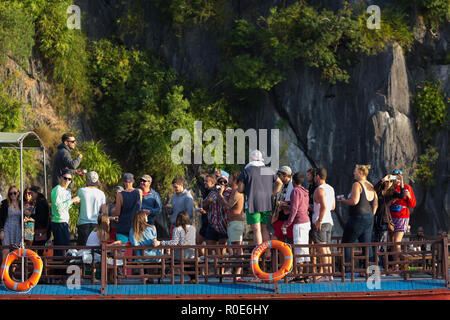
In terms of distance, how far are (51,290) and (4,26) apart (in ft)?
34.4

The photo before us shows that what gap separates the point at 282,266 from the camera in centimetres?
1107

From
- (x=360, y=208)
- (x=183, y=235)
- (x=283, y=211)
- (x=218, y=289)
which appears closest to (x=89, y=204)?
(x=183, y=235)

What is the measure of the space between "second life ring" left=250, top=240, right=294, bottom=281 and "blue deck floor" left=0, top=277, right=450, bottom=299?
0.70ft

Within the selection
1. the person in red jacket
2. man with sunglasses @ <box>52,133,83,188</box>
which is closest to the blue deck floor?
the person in red jacket

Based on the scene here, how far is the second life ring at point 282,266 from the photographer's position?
36.2ft

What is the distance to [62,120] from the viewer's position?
67.6 feet

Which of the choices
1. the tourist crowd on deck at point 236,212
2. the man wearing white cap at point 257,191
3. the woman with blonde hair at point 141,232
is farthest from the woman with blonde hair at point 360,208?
the woman with blonde hair at point 141,232

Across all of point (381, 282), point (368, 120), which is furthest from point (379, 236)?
point (368, 120)

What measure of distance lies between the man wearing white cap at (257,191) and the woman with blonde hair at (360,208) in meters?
1.19

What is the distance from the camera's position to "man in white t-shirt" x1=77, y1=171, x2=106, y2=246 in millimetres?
12148

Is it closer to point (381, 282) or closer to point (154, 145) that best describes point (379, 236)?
point (381, 282)

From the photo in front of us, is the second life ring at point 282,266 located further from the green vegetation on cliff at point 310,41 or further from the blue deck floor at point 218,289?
the green vegetation on cliff at point 310,41

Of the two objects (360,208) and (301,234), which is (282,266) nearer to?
(301,234)
